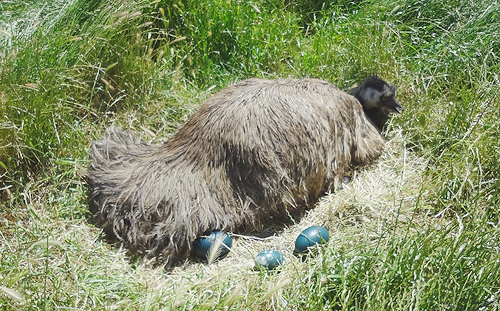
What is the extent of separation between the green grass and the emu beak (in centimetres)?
21

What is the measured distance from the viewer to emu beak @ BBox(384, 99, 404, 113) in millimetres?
5129

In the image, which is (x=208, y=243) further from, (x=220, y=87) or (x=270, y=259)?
(x=220, y=87)

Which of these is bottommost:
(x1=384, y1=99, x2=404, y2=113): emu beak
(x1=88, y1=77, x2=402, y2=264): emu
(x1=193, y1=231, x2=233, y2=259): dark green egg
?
(x1=193, y1=231, x2=233, y2=259): dark green egg

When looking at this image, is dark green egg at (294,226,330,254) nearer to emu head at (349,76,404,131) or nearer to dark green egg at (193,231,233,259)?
dark green egg at (193,231,233,259)

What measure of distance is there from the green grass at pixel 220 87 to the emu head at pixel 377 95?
286 mm

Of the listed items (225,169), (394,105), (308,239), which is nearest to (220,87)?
(394,105)

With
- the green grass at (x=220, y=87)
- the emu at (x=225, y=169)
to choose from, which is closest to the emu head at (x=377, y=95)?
the green grass at (x=220, y=87)

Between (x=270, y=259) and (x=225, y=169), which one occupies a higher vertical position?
(x=225, y=169)

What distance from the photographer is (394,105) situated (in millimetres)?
5145

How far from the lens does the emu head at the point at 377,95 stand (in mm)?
5090

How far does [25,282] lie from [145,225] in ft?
3.09

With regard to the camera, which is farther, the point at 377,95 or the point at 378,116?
the point at 378,116

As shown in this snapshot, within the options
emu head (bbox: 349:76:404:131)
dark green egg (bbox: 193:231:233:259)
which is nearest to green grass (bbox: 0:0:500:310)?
dark green egg (bbox: 193:231:233:259)

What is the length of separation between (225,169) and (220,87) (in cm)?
208
